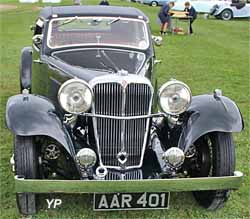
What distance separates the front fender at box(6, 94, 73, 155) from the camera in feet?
13.6

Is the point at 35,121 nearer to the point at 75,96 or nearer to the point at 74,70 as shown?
the point at 75,96

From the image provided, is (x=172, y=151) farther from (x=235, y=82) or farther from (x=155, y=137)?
(x=235, y=82)

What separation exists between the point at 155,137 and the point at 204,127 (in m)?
0.54

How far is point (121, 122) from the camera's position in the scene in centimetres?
431

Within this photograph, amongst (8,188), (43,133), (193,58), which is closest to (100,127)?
(43,133)

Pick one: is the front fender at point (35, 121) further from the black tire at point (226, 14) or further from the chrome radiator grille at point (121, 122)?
the black tire at point (226, 14)

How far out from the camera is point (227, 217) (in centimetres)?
450

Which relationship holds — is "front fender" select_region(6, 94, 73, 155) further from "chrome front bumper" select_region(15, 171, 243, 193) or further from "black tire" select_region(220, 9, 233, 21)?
"black tire" select_region(220, 9, 233, 21)

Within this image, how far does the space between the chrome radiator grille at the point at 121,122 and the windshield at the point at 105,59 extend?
70 centimetres

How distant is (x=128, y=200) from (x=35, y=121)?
1.06m

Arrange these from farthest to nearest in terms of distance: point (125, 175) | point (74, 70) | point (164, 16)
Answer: point (164, 16)
point (74, 70)
point (125, 175)

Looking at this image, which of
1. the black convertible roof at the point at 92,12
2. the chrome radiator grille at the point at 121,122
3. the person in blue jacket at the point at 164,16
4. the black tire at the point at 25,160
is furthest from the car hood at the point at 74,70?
the person in blue jacket at the point at 164,16

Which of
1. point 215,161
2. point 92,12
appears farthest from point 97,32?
point 215,161

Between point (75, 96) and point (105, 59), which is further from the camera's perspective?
point (105, 59)
